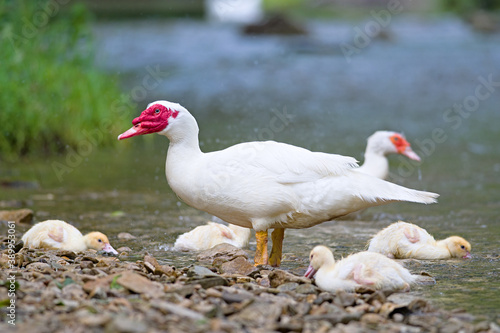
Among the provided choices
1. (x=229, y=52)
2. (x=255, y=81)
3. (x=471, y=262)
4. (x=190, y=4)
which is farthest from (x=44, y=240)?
(x=190, y=4)

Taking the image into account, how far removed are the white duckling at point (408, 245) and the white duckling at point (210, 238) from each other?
118 cm

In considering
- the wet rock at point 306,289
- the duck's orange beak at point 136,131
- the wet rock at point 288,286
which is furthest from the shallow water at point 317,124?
the duck's orange beak at point 136,131

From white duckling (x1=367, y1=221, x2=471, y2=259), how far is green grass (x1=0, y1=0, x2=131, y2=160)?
6.65 m

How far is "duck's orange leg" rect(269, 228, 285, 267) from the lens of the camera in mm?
5422

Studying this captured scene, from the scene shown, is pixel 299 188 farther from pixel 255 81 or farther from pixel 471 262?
pixel 255 81

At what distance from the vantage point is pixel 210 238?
6164 mm

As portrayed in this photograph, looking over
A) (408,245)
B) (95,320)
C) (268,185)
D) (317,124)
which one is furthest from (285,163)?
(317,124)

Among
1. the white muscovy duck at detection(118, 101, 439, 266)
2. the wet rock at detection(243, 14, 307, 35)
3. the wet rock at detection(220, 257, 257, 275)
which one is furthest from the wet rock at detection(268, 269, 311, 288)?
the wet rock at detection(243, 14, 307, 35)

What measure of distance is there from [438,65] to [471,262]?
691 inches

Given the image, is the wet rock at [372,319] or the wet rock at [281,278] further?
the wet rock at [281,278]

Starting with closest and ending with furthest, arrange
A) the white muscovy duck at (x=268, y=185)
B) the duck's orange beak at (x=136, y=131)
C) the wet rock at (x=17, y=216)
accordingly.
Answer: the white muscovy duck at (x=268, y=185) < the duck's orange beak at (x=136, y=131) < the wet rock at (x=17, y=216)

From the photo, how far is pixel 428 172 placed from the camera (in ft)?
34.7

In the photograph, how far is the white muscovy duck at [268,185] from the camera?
5078 millimetres

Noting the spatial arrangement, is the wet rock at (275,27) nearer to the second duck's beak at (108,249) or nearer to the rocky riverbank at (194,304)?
the second duck's beak at (108,249)
